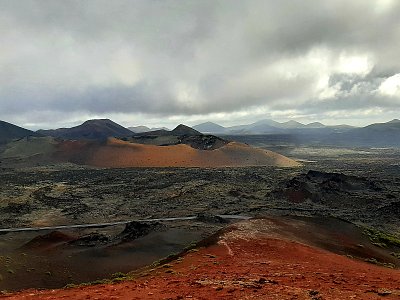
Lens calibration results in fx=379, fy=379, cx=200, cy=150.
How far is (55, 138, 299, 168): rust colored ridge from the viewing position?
126500mm

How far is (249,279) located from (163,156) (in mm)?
115251

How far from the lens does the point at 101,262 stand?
30.0 metres

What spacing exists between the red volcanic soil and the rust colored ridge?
9814cm

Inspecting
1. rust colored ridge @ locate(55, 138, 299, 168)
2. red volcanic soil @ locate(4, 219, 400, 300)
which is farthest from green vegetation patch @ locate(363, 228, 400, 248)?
rust colored ridge @ locate(55, 138, 299, 168)

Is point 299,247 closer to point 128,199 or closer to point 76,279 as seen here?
point 76,279

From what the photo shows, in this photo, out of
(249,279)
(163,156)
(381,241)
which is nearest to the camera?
(249,279)

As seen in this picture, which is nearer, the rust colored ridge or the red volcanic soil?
the red volcanic soil

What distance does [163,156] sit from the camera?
13200cm

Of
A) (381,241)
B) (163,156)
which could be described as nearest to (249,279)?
(381,241)

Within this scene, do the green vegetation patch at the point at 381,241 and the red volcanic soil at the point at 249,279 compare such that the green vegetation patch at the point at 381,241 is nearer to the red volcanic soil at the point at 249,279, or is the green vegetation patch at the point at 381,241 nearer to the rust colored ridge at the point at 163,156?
the red volcanic soil at the point at 249,279

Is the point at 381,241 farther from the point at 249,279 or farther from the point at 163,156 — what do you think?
the point at 163,156

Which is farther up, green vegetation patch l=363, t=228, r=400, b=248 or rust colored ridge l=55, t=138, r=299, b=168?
rust colored ridge l=55, t=138, r=299, b=168

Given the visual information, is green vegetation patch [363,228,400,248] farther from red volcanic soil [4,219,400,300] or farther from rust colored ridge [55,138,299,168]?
rust colored ridge [55,138,299,168]

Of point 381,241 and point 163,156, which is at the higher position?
point 163,156
